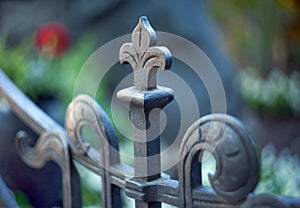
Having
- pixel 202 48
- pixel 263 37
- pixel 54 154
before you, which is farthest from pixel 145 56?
pixel 263 37

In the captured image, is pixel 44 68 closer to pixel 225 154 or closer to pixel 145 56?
pixel 145 56

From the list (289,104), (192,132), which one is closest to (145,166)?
(192,132)

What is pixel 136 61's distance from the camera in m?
0.88

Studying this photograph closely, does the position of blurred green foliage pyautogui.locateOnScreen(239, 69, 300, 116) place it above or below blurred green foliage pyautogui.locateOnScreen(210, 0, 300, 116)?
below

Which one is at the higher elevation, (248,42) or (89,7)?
(248,42)

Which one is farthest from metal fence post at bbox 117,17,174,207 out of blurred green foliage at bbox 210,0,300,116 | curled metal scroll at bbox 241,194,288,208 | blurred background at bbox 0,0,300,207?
blurred green foliage at bbox 210,0,300,116

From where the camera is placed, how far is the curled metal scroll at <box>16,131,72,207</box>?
107cm

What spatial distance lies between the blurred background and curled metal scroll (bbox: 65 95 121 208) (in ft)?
1.72

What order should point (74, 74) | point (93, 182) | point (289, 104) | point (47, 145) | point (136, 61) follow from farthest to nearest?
point (289, 104), point (74, 74), point (93, 182), point (47, 145), point (136, 61)

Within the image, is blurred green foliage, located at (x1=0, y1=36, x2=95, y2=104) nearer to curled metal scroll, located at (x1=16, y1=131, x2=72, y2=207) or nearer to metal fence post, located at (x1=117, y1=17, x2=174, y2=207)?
curled metal scroll, located at (x1=16, y1=131, x2=72, y2=207)

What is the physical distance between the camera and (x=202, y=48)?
12.3 feet

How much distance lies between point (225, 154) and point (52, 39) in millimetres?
2623

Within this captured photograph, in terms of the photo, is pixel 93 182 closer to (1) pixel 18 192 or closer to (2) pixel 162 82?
(1) pixel 18 192

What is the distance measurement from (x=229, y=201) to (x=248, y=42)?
14.5ft
